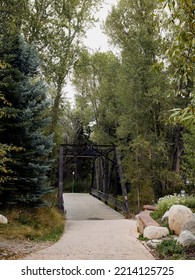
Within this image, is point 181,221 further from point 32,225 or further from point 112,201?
point 112,201

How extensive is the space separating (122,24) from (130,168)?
10.2m

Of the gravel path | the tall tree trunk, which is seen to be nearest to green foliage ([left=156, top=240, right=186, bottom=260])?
the gravel path

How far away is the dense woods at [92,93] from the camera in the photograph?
1123 cm

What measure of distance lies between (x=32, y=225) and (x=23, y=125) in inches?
121

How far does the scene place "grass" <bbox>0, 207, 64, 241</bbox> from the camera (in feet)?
31.4

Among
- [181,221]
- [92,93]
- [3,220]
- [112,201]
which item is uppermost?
[92,93]

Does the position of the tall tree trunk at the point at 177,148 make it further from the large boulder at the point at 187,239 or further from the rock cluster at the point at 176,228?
the large boulder at the point at 187,239

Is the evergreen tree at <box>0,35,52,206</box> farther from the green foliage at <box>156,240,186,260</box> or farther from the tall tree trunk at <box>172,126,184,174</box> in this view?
the tall tree trunk at <box>172,126,184,174</box>

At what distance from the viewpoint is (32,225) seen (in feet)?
35.1

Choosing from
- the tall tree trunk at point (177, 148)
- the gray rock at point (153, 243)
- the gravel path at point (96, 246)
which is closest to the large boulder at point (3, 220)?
the gravel path at point (96, 246)

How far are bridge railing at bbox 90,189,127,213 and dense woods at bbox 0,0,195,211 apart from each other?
148 cm

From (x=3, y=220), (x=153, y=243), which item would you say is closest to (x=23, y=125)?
(x=3, y=220)
